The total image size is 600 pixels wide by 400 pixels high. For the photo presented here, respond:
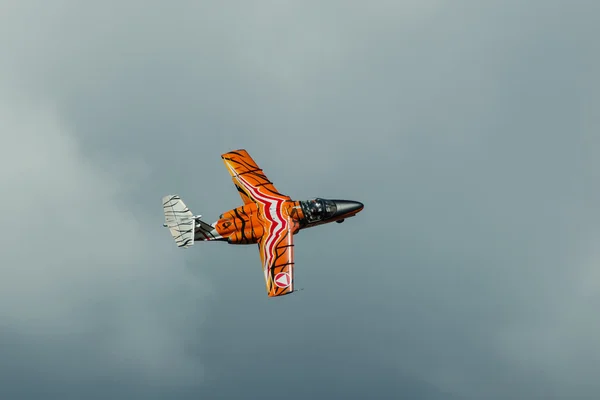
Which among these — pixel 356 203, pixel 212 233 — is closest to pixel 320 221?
pixel 356 203

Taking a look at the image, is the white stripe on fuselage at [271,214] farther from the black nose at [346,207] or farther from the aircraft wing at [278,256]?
the black nose at [346,207]

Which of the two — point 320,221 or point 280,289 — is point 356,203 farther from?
point 280,289

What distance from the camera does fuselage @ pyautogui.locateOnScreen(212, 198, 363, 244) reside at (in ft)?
322

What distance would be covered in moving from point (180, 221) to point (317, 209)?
491 inches

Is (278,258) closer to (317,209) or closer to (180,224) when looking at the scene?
(317,209)

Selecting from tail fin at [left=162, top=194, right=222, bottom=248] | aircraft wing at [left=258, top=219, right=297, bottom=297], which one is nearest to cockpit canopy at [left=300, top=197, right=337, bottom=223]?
aircraft wing at [left=258, top=219, right=297, bottom=297]

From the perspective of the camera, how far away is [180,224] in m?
96.9

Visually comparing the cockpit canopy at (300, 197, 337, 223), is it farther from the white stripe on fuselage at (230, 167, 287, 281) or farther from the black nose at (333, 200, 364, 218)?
the white stripe on fuselage at (230, 167, 287, 281)

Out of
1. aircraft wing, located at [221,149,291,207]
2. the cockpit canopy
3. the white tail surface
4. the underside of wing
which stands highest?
aircraft wing, located at [221,149,291,207]

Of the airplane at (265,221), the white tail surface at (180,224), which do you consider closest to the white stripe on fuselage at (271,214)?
the airplane at (265,221)

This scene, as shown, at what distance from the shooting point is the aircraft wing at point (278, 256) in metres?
92.2

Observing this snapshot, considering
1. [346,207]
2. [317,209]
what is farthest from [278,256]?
[346,207]

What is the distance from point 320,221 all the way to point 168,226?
45.9 feet

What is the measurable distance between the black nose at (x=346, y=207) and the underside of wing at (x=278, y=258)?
543 cm
